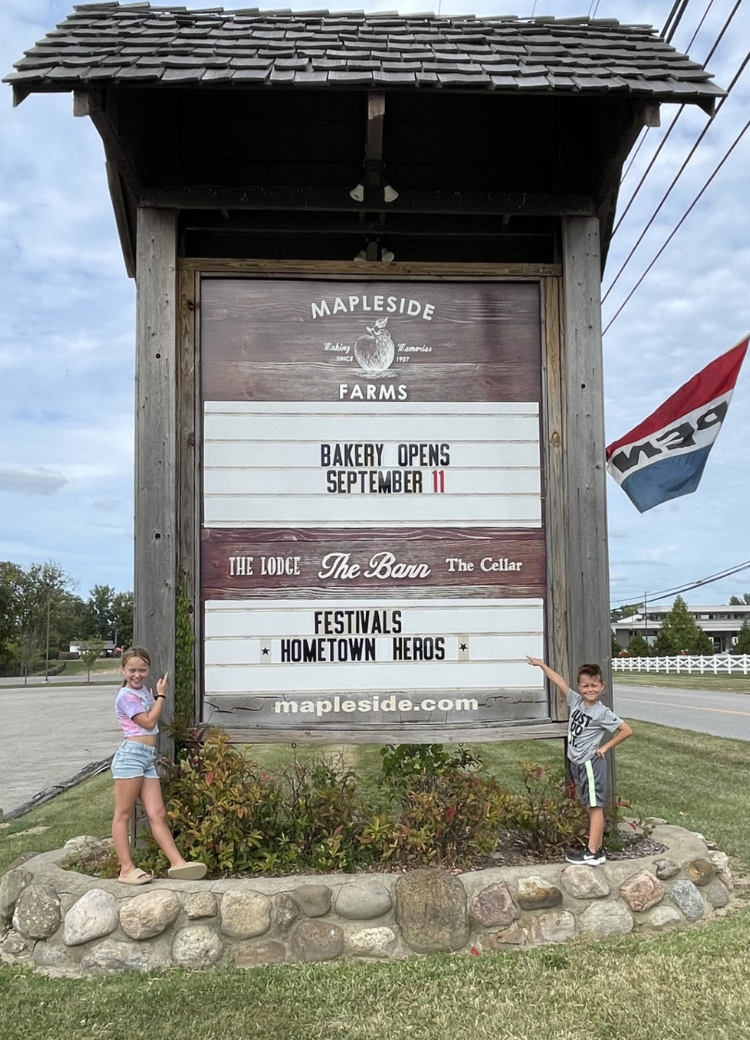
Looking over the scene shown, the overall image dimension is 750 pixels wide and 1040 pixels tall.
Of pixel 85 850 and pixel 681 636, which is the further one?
pixel 681 636

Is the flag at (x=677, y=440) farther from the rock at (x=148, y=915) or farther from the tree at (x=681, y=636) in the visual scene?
the tree at (x=681, y=636)

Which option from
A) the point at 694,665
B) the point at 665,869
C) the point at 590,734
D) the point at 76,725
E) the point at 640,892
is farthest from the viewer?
the point at 694,665

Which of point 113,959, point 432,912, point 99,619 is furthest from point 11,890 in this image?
point 99,619

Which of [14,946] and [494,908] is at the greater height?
[494,908]

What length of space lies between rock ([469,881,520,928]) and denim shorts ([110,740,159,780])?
1.79 m

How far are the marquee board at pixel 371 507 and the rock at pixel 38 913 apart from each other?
1.28m

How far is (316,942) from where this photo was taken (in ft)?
13.4

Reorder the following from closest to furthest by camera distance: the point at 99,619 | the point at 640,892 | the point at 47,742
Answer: the point at 640,892, the point at 47,742, the point at 99,619

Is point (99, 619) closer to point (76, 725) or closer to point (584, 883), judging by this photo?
point (76, 725)

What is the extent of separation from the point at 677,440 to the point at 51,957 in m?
4.64

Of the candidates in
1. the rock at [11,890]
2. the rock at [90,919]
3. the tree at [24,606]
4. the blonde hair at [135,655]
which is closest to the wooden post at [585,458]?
the blonde hair at [135,655]

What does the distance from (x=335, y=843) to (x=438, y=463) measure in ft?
7.53

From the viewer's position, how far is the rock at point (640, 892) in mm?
4344

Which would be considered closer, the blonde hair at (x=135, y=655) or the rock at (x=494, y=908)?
the rock at (x=494, y=908)
